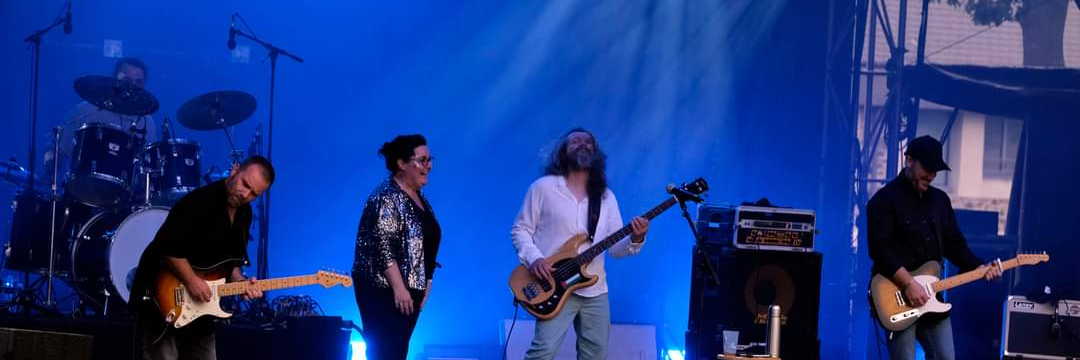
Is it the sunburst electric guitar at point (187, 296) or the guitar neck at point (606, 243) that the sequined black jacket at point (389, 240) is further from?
the guitar neck at point (606, 243)

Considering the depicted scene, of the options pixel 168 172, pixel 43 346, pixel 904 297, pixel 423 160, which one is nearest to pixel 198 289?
pixel 423 160

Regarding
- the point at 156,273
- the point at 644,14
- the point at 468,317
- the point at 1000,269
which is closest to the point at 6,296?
the point at 468,317

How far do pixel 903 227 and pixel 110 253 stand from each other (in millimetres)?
5203

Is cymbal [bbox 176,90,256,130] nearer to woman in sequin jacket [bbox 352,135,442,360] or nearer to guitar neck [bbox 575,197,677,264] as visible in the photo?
woman in sequin jacket [bbox 352,135,442,360]

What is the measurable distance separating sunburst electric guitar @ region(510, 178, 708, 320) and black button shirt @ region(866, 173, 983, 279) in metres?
1.09

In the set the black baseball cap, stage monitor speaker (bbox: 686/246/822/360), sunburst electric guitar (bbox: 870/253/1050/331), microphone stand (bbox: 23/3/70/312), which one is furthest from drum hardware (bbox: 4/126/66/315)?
the black baseball cap

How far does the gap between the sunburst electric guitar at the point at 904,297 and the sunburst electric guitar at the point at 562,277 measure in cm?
121

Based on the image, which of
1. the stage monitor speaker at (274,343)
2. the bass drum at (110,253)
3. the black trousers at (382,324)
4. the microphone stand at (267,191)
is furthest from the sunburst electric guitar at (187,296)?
the microphone stand at (267,191)

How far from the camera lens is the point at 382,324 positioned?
17.5 ft

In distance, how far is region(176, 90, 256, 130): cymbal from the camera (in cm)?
802

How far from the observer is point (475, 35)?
9055 mm

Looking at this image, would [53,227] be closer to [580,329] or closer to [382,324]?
[382,324]

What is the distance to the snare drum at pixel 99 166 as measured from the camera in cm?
775

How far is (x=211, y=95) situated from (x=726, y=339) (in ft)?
13.6
